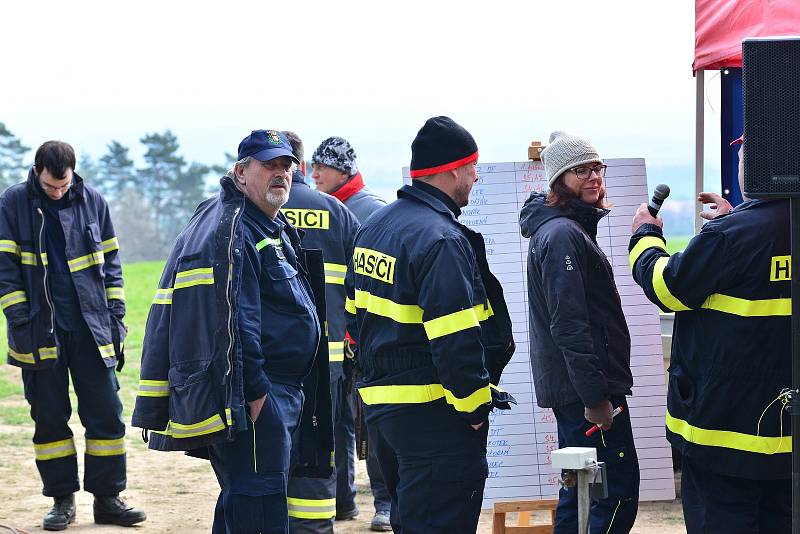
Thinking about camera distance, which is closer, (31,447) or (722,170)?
(722,170)

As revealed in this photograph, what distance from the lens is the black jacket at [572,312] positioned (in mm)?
5156

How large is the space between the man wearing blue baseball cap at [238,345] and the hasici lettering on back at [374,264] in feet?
1.10

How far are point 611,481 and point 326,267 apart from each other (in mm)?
2349

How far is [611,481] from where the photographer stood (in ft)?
17.3

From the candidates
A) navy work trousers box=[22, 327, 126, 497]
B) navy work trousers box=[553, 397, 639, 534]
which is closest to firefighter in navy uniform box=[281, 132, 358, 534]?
navy work trousers box=[22, 327, 126, 497]

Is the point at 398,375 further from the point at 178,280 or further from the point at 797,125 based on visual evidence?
the point at 797,125

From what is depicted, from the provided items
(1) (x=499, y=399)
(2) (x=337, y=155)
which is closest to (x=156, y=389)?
(1) (x=499, y=399)

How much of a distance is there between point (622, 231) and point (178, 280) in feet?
10.4

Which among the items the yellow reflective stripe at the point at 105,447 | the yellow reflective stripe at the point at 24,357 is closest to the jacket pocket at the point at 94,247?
the yellow reflective stripe at the point at 24,357

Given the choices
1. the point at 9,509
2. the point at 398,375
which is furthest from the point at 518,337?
the point at 9,509

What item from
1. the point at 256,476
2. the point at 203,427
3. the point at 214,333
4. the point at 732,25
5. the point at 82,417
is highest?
the point at 732,25

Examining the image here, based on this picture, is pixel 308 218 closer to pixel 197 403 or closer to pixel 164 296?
pixel 164 296

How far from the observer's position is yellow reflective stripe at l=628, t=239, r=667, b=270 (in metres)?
4.97

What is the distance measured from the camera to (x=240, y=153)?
5.06 m
